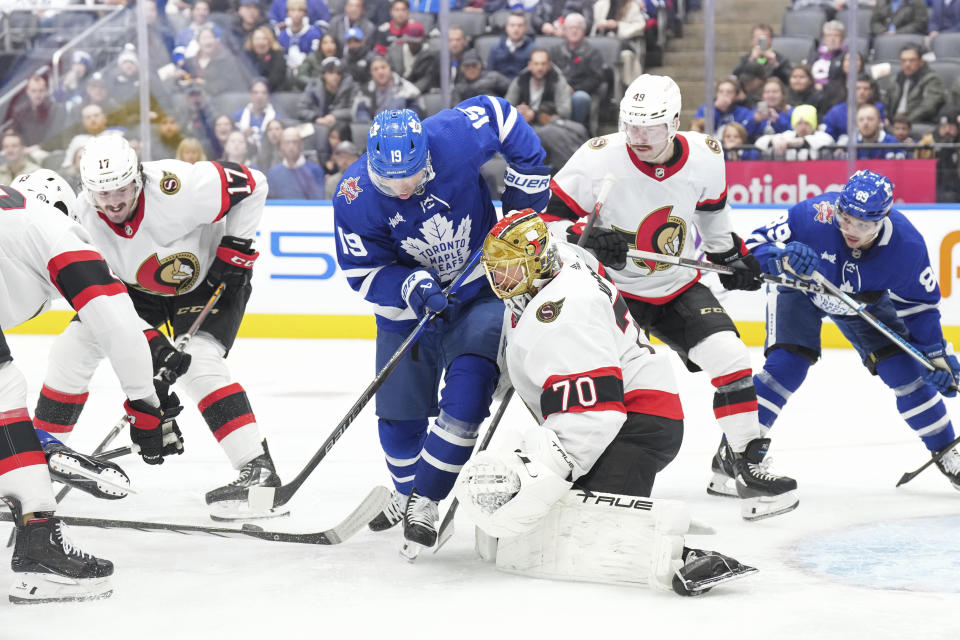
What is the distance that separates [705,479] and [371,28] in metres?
4.11

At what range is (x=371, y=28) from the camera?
7.29 meters

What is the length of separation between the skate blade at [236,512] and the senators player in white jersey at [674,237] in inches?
43.1

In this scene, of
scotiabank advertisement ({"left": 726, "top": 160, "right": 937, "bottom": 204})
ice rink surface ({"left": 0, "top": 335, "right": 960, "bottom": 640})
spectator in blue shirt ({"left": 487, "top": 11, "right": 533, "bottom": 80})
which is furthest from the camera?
spectator in blue shirt ({"left": 487, "top": 11, "right": 533, "bottom": 80})

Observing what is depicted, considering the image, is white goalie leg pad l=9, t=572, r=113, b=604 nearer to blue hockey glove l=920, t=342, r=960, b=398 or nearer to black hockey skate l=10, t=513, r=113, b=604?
black hockey skate l=10, t=513, r=113, b=604

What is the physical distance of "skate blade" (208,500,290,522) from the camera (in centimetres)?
354

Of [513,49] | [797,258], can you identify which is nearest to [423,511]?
[797,258]

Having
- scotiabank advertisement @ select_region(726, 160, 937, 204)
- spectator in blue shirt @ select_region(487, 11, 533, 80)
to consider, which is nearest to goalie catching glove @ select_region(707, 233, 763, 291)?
scotiabank advertisement @ select_region(726, 160, 937, 204)

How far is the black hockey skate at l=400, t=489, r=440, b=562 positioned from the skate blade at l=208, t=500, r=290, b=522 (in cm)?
62

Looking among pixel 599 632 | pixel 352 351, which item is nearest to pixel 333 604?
pixel 599 632

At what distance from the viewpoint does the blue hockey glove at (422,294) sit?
123 inches

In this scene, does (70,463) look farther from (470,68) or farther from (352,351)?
(470,68)

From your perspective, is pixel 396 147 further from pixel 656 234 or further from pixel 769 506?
pixel 769 506

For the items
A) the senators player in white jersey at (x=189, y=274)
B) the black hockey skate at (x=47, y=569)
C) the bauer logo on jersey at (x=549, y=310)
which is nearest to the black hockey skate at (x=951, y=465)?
the bauer logo on jersey at (x=549, y=310)

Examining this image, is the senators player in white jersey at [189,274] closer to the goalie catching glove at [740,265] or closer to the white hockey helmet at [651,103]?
the white hockey helmet at [651,103]
